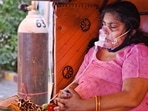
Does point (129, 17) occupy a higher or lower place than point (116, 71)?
higher

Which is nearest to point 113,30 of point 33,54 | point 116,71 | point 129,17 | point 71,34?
point 129,17

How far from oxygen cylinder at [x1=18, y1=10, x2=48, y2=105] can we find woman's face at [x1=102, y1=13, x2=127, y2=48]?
1.23 meters

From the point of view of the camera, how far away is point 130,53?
139 centimetres

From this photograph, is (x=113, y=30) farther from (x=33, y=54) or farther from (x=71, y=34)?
(x=33, y=54)

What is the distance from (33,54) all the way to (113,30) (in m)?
1.33

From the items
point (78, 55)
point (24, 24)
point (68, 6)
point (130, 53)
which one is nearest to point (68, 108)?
point (130, 53)

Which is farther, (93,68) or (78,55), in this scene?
(78,55)

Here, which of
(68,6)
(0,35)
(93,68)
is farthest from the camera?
(0,35)

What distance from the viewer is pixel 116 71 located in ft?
4.75

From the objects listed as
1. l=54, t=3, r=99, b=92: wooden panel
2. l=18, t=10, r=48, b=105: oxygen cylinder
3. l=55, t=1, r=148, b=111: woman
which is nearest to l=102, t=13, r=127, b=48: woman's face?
l=55, t=1, r=148, b=111: woman

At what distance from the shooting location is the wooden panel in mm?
1711

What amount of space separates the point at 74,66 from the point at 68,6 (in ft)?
1.21

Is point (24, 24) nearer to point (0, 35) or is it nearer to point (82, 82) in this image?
point (82, 82)

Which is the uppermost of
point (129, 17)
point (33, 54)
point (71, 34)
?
point (129, 17)
